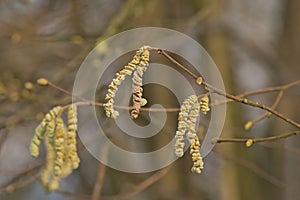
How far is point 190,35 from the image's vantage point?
293 cm

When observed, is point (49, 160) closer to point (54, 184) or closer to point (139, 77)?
point (54, 184)

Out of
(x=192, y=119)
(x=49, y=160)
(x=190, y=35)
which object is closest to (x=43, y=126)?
(x=49, y=160)

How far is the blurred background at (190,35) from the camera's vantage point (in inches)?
91.7

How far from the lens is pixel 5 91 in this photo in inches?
86.5

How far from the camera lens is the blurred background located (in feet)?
7.64

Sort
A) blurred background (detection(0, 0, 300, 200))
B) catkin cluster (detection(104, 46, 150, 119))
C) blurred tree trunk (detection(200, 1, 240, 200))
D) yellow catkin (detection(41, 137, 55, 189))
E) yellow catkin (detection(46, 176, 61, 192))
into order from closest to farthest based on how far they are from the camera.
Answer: catkin cluster (detection(104, 46, 150, 119)), yellow catkin (detection(41, 137, 55, 189)), yellow catkin (detection(46, 176, 61, 192)), blurred background (detection(0, 0, 300, 200)), blurred tree trunk (detection(200, 1, 240, 200))

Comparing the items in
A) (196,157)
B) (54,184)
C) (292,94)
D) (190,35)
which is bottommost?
(54,184)

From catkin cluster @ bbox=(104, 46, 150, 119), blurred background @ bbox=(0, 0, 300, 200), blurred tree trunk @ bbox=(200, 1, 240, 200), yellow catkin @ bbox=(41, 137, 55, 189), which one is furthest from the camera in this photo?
blurred tree trunk @ bbox=(200, 1, 240, 200)

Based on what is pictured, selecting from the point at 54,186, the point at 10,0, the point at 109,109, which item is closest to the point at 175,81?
the point at 10,0

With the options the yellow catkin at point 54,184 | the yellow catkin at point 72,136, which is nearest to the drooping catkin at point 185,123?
the yellow catkin at point 72,136

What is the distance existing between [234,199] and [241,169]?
0.85 ft

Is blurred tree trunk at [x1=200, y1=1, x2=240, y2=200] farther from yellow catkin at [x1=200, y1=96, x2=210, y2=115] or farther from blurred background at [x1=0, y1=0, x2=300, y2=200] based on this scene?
yellow catkin at [x1=200, y1=96, x2=210, y2=115]

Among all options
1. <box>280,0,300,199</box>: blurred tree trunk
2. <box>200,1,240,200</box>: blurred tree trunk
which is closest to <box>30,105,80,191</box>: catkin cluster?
<box>200,1,240,200</box>: blurred tree trunk

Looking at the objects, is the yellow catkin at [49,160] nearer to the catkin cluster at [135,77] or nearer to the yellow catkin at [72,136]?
the yellow catkin at [72,136]
